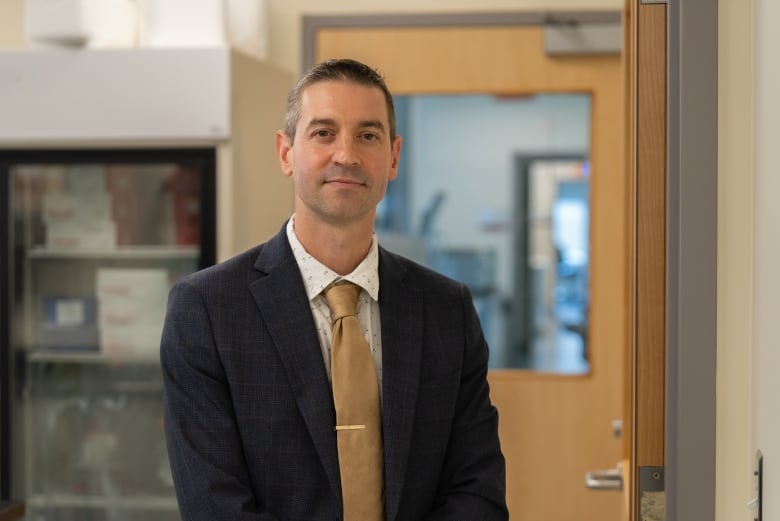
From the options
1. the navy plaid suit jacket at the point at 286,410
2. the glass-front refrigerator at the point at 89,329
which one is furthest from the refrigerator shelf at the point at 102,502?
the navy plaid suit jacket at the point at 286,410

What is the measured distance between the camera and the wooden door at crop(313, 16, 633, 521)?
3.24 m

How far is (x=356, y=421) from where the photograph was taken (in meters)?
1.57

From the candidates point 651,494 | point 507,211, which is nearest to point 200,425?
point 651,494

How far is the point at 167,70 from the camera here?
9.24 feet

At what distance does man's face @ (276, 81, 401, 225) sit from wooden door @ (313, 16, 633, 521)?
5.55 feet

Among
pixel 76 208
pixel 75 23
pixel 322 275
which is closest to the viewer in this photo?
pixel 322 275

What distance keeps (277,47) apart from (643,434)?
2.04 m

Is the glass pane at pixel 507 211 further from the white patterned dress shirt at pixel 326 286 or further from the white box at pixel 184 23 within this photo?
the white patterned dress shirt at pixel 326 286

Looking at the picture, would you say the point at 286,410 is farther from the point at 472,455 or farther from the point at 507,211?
the point at 507,211

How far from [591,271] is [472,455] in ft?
5.61

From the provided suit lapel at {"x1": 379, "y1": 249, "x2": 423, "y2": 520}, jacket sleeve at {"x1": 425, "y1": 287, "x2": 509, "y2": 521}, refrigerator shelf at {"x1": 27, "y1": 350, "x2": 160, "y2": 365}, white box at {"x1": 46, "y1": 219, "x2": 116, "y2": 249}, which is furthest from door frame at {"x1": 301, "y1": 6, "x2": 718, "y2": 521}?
white box at {"x1": 46, "y1": 219, "x2": 116, "y2": 249}

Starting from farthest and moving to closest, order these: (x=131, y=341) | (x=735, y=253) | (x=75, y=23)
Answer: (x=131, y=341)
(x=75, y=23)
(x=735, y=253)

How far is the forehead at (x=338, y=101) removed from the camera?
5.20 feet

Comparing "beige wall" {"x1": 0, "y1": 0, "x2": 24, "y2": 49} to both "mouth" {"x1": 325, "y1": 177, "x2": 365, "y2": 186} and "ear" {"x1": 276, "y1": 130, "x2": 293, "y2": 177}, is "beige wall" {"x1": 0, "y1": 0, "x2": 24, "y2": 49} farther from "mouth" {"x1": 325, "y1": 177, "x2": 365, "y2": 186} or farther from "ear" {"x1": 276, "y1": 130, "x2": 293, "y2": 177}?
"mouth" {"x1": 325, "y1": 177, "x2": 365, "y2": 186}
